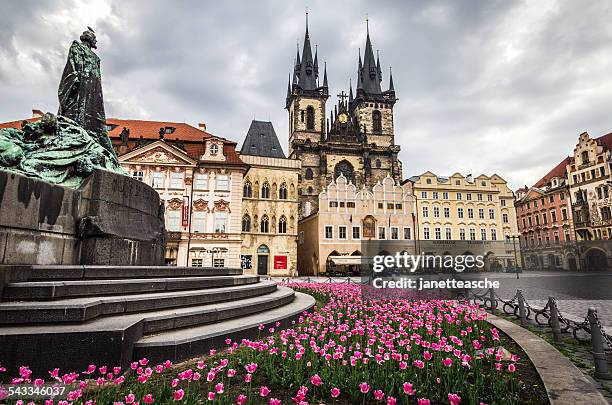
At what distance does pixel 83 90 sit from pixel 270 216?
31931 mm

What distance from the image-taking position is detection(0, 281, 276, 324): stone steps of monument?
12.2 feet

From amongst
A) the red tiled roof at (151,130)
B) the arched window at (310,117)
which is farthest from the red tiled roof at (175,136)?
the arched window at (310,117)

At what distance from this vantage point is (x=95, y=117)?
26.6 feet

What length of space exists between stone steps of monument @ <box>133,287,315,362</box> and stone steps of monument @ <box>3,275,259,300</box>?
1.03m

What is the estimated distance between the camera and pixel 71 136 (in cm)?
702

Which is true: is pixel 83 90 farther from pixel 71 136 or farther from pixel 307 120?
pixel 307 120

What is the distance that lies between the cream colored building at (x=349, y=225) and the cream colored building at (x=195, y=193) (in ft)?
36.2

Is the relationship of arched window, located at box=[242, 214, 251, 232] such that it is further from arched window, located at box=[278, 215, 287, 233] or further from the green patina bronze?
the green patina bronze

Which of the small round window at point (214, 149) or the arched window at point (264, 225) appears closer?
the small round window at point (214, 149)

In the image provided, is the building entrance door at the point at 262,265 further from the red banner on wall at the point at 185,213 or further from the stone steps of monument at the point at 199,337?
the stone steps of monument at the point at 199,337

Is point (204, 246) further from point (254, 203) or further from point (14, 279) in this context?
point (14, 279)

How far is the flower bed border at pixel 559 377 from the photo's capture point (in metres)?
3.14

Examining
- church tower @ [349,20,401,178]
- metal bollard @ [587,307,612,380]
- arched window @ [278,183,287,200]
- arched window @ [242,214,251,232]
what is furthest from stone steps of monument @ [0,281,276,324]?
church tower @ [349,20,401,178]

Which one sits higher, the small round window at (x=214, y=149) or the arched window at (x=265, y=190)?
the small round window at (x=214, y=149)
